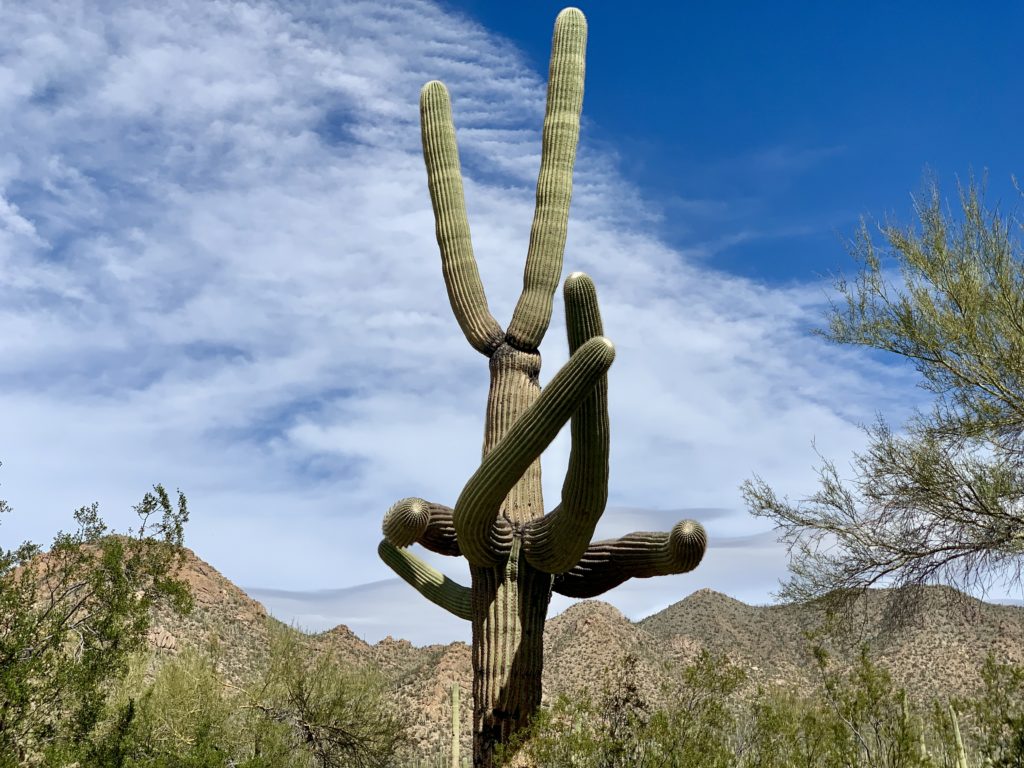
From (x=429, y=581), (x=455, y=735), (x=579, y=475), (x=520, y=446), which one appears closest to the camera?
(x=520, y=446)

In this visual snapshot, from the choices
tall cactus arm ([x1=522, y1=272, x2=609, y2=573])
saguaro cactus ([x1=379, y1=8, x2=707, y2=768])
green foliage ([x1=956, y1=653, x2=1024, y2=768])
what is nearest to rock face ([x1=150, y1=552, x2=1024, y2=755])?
saguaro cactus ([x1=379, y1=8, x2=707, y2=768])

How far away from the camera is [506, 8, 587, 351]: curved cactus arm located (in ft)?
32.8

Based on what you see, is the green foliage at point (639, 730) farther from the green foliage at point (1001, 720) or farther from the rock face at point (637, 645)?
the rock face at point (637, 645)

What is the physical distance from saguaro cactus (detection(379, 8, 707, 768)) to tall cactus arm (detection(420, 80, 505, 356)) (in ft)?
0.05

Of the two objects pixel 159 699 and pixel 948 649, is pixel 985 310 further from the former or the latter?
pixel 948 649

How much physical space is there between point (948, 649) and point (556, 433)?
26.9 metres

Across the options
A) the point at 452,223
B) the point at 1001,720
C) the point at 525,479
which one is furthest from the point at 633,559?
the point at 452,223

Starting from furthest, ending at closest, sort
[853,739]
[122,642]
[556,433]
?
[122,642], [853,739], [556,433]

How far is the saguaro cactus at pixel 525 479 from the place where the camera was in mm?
7566

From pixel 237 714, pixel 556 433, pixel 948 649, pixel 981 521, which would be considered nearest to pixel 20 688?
pixel 556 433

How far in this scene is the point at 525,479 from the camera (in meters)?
9.37

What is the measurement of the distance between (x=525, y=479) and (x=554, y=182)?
123 inches

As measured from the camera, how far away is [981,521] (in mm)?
12000

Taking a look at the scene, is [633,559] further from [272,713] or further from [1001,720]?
[272,713]
